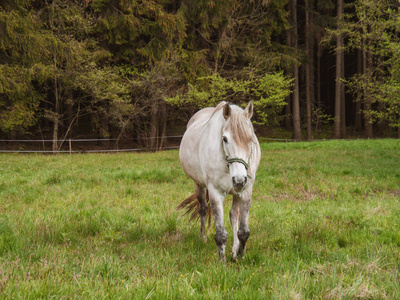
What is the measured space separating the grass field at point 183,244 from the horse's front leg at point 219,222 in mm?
158

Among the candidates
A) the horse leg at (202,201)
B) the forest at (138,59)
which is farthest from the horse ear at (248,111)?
the forest at (138,59)

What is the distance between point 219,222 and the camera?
392 centimetres

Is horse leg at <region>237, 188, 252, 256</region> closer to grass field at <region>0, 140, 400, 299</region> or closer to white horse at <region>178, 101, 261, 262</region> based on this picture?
white horse at <region>178, 101, 261, 262</region>

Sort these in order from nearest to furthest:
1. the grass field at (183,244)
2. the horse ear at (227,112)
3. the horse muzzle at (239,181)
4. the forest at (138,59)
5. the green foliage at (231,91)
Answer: the grass field at (183,244)
the horse muzzle at (239,181)
the horse ear at (227,112)
the forest at (138,59)
the green foliage at (231,91)

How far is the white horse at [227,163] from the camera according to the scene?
11.4ft

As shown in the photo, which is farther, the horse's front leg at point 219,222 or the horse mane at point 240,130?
the horse's front leg at point 219,222

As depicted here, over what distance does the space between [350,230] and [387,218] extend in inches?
41.3

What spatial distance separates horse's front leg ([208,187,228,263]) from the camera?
12.6 ft

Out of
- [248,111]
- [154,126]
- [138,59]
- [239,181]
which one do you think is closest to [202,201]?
[248,111]

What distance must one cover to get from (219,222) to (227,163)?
74 centimetres

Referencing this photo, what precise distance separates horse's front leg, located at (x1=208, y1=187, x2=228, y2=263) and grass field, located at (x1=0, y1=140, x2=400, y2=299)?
158 millimetres

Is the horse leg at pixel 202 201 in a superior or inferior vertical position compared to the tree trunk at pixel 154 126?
inferior

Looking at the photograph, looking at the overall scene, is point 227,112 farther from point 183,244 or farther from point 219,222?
point 183,244

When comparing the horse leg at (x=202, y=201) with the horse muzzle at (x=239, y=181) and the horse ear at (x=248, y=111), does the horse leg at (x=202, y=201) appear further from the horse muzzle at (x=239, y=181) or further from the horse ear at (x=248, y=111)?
the horse muzzle at (x=239, y=181)
